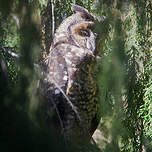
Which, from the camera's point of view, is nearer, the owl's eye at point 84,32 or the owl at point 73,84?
the owl at point 73,84

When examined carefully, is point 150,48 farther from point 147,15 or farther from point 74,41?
point 74,41

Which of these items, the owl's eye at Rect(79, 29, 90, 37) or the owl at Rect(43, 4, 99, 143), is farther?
the owl's eye at Rect(79, 29, 90, 37)

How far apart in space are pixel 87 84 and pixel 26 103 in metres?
0.77

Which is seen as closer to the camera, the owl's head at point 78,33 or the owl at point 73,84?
the owl at point 73,84

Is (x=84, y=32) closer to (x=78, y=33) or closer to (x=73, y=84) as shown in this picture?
(x=78, y=33)

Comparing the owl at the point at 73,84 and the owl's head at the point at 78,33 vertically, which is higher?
the owl's head at the point at 78,33

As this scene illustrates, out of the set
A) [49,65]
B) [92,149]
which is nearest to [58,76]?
[49,65]

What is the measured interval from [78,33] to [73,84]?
345 mm

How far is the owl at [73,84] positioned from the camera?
63.6 inches

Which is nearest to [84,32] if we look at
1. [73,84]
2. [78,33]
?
[78,33]

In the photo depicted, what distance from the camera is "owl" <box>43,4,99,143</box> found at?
1.62 metres

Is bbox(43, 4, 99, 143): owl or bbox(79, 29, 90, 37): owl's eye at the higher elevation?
bbox(79, 29, 90, 37): owl's eye

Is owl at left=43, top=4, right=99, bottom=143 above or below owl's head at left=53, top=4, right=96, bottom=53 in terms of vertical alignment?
below

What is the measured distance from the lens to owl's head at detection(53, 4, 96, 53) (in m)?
1.83
